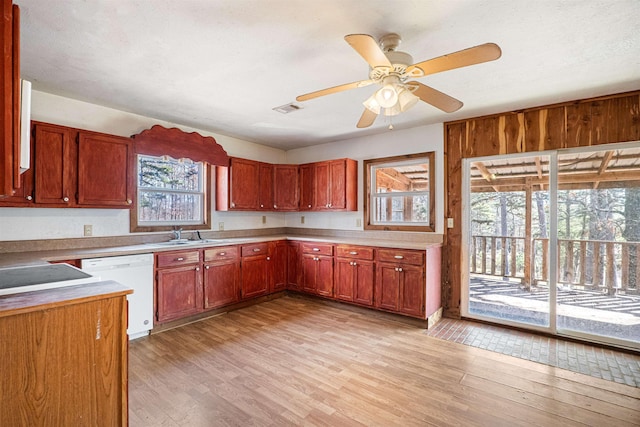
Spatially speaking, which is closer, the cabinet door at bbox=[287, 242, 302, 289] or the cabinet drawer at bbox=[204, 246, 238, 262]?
the cabinet drawer at bbox=[204, 246, 238, 262]

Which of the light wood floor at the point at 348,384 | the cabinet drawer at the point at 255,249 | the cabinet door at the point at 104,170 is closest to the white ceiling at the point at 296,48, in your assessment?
the cabinet door at the point at 104,170

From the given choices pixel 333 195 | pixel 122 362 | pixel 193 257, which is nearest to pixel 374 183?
pixel 333 195

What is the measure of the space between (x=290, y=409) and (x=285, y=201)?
3.40m

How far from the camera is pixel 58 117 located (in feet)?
10.0

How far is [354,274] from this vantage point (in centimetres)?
399

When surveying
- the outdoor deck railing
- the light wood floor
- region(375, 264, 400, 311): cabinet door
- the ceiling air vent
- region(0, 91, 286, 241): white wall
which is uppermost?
the ceiling air vent

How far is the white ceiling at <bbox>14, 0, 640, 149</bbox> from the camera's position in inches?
68.3

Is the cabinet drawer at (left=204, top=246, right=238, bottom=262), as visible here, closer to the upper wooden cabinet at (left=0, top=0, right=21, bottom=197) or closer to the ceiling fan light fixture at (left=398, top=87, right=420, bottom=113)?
the upper wooden cabinet at (left=0, top=0, right=21, bottom=197)

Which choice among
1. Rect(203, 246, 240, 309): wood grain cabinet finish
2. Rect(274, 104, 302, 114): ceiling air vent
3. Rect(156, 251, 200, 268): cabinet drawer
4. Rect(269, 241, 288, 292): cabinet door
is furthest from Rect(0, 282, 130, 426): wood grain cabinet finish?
Rect(269, 241, 288, 292): cabinet door

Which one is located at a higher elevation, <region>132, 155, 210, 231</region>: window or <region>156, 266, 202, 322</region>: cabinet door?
<region>132, 155, 210, 231</region>: window

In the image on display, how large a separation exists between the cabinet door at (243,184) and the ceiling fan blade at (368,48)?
3.02 metres

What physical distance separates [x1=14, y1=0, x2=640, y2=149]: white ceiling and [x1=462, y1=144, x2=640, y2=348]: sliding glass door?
2.48 ft

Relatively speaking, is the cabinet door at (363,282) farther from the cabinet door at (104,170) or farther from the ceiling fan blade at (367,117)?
the cabinet door at (104,170)

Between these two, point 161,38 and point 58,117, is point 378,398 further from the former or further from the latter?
point 58,117
